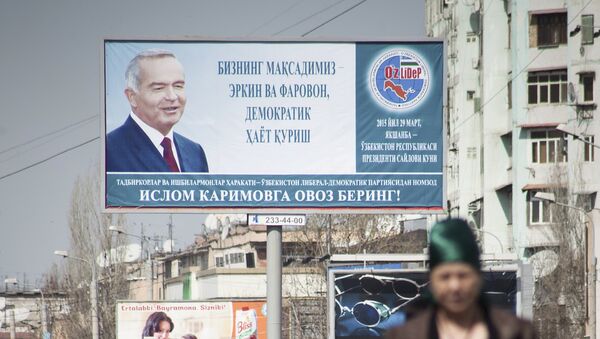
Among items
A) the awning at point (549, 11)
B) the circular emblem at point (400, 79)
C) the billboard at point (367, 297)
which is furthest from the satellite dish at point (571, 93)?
the circular emblem at point (400, 79)

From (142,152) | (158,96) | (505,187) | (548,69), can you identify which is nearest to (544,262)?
(505,187)

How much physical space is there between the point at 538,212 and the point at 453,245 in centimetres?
6279

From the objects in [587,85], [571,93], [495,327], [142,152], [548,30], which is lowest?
[495,327]

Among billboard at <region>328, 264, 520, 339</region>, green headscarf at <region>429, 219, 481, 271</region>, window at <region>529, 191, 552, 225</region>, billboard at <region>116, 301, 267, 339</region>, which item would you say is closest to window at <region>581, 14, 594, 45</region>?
window at <region>529, 191, 552, 225</region>

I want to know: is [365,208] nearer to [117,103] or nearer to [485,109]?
[117,103]

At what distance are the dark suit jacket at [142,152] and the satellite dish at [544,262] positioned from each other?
128ft

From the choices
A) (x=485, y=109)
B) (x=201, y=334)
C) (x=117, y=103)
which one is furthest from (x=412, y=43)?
(x=485, y=109)

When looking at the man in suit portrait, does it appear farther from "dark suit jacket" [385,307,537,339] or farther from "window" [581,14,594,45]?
"window" [581,14,594,45]

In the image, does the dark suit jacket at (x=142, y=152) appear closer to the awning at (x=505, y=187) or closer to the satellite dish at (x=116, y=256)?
the awning at (x=505, y=187)

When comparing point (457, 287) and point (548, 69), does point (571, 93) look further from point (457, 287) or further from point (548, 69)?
point (457, 287)

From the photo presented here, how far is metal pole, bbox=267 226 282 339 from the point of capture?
2620cm

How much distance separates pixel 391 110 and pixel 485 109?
45071 mm

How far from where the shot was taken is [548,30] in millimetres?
64812

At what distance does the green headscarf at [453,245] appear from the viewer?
392 centimetres
